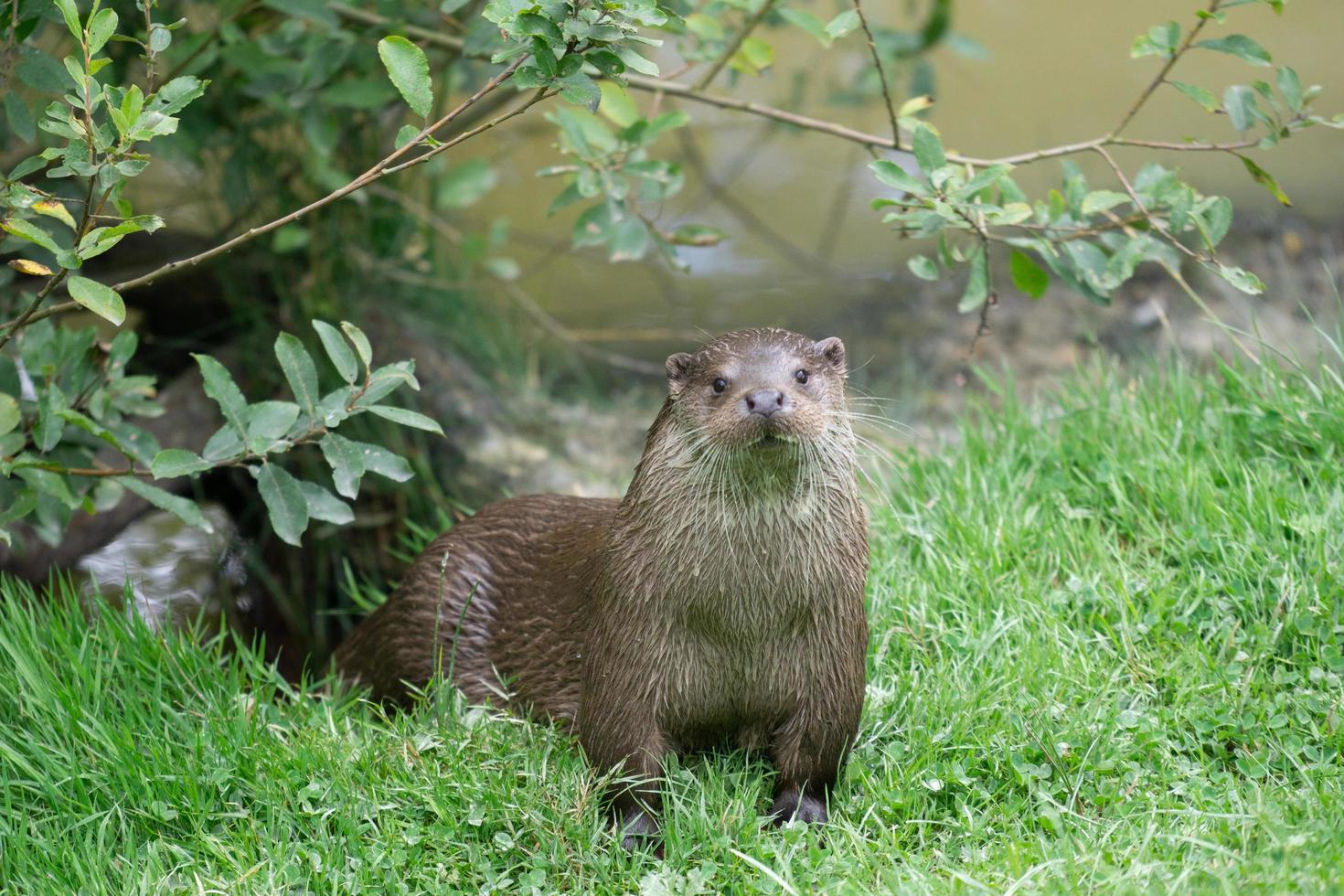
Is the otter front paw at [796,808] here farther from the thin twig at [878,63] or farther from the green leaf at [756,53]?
the green leaf at [756,53]

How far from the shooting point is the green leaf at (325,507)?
10.1 feet

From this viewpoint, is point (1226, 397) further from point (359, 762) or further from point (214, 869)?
point (214, 869)

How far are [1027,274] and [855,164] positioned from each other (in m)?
5.01

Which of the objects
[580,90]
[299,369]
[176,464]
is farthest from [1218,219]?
[176,464]

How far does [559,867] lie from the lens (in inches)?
102

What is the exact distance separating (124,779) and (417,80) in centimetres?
146

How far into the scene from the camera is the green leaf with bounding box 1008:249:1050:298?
10.9ft

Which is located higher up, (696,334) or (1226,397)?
(1226,397)

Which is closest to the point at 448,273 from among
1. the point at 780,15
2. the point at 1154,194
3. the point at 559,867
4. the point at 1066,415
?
the point at 780,15

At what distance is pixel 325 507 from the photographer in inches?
122

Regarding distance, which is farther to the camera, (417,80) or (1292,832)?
(417,80)

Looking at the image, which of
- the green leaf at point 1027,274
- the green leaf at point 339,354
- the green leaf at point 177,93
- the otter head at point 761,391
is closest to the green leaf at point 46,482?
the green leaf at point 339,354

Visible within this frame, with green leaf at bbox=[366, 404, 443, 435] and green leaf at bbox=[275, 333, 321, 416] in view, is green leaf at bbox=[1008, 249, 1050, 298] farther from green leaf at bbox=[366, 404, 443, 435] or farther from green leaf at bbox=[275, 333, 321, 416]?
green leaf at bbox=[275, 333, 321, 416]

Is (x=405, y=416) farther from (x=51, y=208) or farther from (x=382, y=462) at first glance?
(x=51, y=208)
